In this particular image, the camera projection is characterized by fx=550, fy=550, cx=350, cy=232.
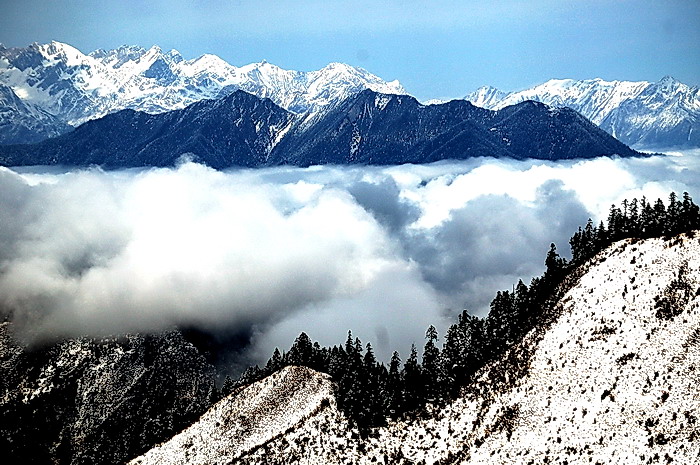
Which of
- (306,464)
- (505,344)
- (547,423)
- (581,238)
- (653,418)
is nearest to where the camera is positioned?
(653,418)

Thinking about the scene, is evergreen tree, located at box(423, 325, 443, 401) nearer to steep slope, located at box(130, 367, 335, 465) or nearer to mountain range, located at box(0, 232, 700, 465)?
mountain range, located at box(0, 232, 700, 465)

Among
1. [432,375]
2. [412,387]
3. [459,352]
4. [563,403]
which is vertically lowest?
[563,403]

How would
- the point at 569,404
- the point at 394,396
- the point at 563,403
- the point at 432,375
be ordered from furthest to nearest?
the point at 432,375
the point at 394,396
the point at 563,403
the point at 569,404

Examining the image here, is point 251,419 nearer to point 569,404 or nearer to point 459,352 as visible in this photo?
point 459,352

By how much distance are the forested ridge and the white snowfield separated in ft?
16.4

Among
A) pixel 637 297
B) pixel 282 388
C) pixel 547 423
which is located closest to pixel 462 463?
pixel 547 423

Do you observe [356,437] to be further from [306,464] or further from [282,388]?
[282,388]

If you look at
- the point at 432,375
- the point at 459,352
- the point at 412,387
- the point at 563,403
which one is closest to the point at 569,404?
the point at 563,403

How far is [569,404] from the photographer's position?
90.9 meters

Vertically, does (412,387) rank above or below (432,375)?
below

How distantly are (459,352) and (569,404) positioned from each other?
35.7 m

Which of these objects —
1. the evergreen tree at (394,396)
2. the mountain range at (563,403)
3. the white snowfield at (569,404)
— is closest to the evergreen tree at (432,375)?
the evergreen tree at (394,396)

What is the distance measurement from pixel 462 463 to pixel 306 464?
30.1 meters

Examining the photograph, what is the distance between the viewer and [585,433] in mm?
83625
